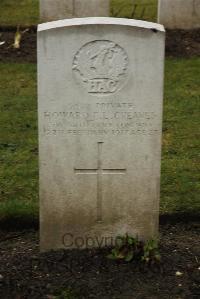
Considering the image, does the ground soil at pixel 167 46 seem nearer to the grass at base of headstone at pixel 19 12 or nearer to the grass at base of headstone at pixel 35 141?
the grass at base of headstone at pixel 35 141

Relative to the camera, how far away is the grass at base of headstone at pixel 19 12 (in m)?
10.7

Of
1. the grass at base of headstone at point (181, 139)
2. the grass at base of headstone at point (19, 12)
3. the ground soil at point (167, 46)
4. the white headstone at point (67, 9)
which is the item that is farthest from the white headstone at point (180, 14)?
the grass at base of headstone at point (19, 12)

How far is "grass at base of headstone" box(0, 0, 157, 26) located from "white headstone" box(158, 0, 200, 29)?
918mm

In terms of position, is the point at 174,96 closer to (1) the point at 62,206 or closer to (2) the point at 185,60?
(2) the point at 185,60

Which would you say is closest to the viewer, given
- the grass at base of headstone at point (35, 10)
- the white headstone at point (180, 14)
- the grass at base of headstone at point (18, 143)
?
the grass at base of headstone at point (18, 143)

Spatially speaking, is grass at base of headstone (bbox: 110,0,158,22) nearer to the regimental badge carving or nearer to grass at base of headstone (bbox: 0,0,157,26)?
grass at base of headstone (bbox: 0,0,157,26)

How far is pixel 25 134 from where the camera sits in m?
6.61

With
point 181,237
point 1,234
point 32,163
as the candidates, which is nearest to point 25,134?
point 32,163

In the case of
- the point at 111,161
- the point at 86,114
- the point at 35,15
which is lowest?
the point at 111,161

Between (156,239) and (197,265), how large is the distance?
11.8 inches

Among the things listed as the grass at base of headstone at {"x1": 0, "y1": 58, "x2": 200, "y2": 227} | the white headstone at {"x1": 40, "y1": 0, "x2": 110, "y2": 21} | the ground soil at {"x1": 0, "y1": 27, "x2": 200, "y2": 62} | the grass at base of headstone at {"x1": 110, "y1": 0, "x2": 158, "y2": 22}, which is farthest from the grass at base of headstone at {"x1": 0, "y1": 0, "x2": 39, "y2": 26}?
the grass at base of headstone at {"x1": 0, "y1": 58, "x2": 200, "y2": 227}

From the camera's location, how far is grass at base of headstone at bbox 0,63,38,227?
5.00m

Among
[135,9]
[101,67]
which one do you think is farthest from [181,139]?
[135,9]

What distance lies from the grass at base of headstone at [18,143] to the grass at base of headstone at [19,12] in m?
1.84
